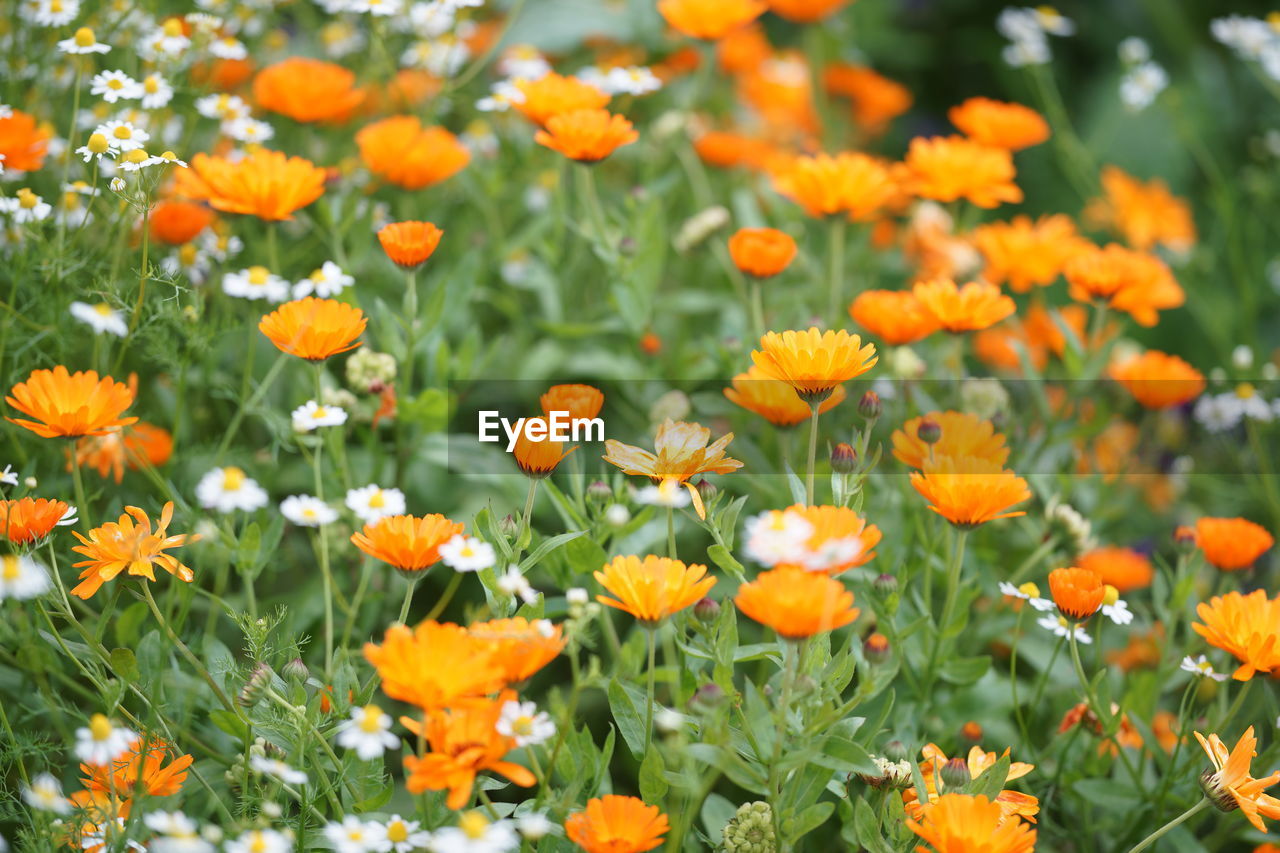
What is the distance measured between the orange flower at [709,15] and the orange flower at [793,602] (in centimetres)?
92

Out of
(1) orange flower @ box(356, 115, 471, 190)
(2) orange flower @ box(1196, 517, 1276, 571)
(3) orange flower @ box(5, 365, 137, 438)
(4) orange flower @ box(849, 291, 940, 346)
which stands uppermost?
(1) orange flower @ box(356, 115, 471, 190)

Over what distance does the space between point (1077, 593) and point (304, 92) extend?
0.95 metres

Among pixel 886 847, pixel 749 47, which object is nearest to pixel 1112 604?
pixel 886 847

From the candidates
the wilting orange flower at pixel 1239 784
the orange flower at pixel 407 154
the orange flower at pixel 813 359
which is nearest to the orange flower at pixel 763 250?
the orange flower at pixel 813 359

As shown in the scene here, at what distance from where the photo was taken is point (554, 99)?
1.14 metres

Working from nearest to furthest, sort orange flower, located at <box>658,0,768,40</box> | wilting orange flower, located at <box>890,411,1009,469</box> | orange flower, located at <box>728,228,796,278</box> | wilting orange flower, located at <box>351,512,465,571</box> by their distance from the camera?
wilting orange flower, located at <box>351,512,465,571</box> < wilting orange flower, located at <box>890,411,1009,469</box> < orange flower, located at <box>728,228,796,278</box> < orange flower, located at <box>658,0,768,40</box>

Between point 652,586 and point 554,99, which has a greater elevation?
point 554,99

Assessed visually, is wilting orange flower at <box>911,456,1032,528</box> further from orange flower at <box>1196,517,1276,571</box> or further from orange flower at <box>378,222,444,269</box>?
orange flower at <box>378,222,444,269</box>

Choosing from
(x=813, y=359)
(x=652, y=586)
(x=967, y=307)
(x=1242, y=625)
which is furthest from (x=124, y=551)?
(x=1242, y=625)

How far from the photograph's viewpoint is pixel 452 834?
0.66 meters

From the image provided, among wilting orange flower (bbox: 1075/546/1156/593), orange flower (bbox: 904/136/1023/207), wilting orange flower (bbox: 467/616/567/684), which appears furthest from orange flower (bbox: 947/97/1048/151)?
wilting orange flower (bbox: 467/616/567/684)

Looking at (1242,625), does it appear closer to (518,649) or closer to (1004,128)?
(518,649)

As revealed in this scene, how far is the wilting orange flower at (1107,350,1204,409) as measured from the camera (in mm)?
1235

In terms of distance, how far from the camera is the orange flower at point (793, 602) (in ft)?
2.25
